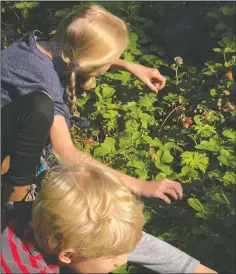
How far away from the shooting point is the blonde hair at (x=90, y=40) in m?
2.53

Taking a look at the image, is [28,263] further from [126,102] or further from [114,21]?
[126,102]

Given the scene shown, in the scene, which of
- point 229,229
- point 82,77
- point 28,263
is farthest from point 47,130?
point 229,229

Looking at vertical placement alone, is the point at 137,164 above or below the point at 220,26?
below

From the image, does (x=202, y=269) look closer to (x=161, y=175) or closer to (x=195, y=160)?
(x=161, y=175)

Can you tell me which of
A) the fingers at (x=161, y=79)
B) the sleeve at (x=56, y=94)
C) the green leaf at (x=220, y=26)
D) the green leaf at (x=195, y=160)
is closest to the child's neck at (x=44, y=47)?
the sleeve at (x=56, y=94)

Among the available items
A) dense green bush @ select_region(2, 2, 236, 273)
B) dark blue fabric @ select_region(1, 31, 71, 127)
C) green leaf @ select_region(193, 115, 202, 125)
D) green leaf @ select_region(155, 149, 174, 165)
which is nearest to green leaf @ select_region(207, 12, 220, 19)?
dense green bush @ select_region(2, 2, 236, 273)

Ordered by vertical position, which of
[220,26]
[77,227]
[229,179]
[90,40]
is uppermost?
[90,40]

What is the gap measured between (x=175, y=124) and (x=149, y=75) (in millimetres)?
486

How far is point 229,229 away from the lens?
245 cm

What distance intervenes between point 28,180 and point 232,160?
3.00 ft

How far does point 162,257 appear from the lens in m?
2.30

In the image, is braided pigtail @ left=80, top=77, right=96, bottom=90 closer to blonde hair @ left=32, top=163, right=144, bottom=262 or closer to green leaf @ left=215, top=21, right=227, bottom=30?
green leaf @ left=215, top=21, right=227, bottom=30

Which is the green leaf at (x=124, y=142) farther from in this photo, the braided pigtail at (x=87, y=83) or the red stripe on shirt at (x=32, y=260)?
the red stripe on shirt at (x=32, y=260)

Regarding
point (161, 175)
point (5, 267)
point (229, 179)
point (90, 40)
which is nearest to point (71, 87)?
point (90, 40)
